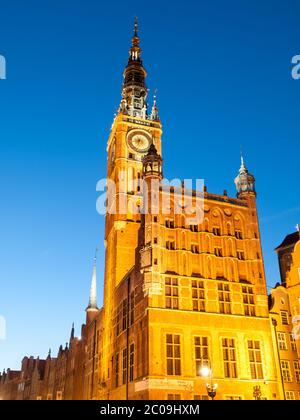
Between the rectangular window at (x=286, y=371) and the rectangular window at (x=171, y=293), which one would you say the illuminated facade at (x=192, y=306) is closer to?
the rectangular window at (x=171, y=293)

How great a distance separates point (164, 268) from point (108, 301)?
17.1 meters

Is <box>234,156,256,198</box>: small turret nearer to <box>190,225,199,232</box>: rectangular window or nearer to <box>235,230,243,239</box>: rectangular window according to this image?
<box>235,230,243,239</box>: rectangular window

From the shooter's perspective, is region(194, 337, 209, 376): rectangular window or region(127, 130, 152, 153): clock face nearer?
region(194, 337, 209, 376): rectangular window

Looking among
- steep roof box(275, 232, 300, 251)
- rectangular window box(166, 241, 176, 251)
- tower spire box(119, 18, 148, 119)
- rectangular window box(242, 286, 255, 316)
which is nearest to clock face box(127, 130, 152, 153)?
tower spire box(119, 18, 148, 119)

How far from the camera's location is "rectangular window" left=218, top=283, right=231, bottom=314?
40.2m

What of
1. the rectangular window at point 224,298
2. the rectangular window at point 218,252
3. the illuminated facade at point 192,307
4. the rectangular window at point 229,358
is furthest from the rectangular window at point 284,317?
the rectangular window at point 218,252

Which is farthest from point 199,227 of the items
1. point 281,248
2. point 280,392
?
point 281,248

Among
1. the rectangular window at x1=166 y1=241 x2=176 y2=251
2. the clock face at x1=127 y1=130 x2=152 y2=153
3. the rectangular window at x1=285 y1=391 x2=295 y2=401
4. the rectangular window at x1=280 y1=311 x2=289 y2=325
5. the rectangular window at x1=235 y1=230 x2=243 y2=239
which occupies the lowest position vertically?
the rectangular window at x1=285 y1=391 x2=295 y2=401

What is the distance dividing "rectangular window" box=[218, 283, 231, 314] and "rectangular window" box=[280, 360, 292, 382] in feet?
22.5

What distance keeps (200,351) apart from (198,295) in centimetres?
482

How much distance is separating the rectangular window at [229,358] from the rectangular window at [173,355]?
437 cm

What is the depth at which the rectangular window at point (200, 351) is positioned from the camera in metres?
36.8

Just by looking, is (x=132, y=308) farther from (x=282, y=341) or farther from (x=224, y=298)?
(x=282, y=341)
